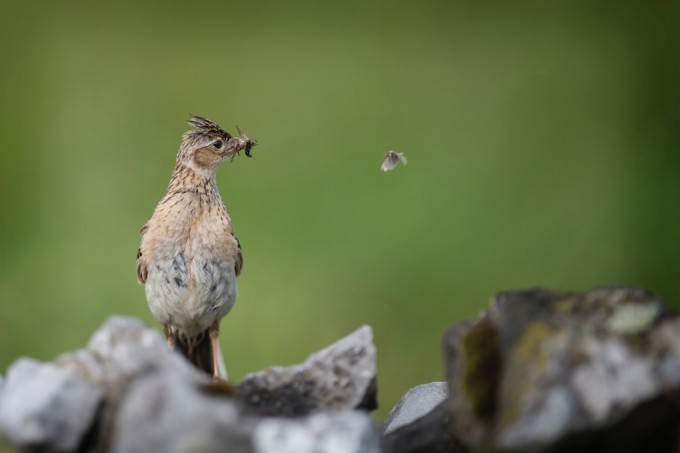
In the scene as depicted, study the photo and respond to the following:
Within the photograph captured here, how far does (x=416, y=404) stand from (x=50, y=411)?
4.40 feet

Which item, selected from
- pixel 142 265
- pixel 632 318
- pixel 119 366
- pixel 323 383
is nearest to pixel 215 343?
pixel 142 265

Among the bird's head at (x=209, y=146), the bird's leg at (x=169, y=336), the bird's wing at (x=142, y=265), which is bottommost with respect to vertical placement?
the bird's leg at (x=169, y=336)

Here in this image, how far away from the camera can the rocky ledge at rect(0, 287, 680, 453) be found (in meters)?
1.85

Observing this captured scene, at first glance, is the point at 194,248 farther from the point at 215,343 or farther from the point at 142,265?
the point at 215,343

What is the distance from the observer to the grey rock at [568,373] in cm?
184

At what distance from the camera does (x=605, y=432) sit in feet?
6.12

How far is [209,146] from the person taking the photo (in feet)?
13.1

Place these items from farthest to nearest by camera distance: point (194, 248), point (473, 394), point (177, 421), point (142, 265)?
point (142, 265), point (194, 248), point (473, 394), point (177, 421)

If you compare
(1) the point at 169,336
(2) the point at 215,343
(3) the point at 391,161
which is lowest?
(2) the point at 215,343

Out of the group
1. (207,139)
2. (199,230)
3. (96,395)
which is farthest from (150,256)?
(96,395)

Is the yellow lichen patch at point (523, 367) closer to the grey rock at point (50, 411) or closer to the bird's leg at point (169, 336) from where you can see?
the grey rock at point (50, 411)

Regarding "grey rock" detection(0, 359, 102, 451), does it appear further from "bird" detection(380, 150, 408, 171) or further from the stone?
"bird" detection(380, 150, 408, 171)

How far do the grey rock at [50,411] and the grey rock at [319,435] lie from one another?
1.31ft

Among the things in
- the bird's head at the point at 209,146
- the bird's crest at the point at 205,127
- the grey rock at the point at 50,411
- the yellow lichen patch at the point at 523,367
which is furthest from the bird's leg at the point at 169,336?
the yellow lichen patch at the point at 523,367
